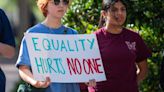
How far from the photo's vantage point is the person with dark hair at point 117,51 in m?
5.38

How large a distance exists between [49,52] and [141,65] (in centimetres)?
103

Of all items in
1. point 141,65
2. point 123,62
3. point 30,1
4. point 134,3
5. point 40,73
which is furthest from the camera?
point 30,1

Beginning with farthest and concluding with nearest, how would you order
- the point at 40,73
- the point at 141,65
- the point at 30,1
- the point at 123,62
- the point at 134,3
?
the point at 30,1 < the point at 134,3 < the point at 141,65 < the point at 123,62 < the point at 40,73

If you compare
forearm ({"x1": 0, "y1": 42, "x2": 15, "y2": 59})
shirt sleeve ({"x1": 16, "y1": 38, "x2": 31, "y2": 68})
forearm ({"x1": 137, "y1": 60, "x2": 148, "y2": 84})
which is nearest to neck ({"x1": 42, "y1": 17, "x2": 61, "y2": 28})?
shirt sleeve ({"x1": 16, "y1": 38, "x2": 31, "y2": 68})

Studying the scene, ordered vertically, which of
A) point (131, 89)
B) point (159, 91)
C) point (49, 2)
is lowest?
point (159, 91)

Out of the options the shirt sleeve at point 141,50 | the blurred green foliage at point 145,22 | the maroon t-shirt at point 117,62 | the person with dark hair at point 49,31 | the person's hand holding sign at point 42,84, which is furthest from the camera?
the blurred green foliage at point 145,22

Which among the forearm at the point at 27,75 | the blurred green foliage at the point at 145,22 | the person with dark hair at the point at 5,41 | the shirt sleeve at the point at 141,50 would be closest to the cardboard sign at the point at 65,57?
the forearm at the point at 27,75

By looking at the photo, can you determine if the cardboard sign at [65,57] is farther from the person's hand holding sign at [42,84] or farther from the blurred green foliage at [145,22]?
the blurred green foliage at [145,22]

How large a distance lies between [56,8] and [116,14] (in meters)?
0.59

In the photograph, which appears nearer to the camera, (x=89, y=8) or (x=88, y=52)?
(x=88, y=52)

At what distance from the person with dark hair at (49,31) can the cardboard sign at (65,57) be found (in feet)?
0.12

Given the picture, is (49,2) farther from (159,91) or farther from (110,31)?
(159,91)

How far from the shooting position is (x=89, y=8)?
6.81m

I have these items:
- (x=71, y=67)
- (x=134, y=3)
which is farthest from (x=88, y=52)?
(x=134, y=3)
